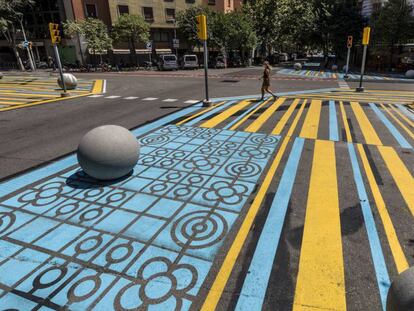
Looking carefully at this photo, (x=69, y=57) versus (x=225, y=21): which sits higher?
(x=225, y=21)

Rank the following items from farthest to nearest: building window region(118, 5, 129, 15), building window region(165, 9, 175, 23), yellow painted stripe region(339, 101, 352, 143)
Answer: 1. building window region(165, 9, 175, 23)
2. building window region(118, 5, 129, 15)
3. yellow painted stripe region(339, 101, 352, 143)

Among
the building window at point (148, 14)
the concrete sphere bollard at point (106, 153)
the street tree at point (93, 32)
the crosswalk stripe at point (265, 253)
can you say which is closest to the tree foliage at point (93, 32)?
the street tree at point (93, 32)

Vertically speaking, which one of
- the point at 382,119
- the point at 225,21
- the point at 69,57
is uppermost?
the point at 225,21

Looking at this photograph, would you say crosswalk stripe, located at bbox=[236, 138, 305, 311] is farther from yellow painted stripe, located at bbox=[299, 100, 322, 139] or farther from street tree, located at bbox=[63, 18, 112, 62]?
street tree, located at bbox=[63, 18, 112, 62]

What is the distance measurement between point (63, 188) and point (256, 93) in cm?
1484

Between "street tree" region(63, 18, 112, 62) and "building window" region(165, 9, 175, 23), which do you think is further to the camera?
"building window" region(165, 9, 175, 23)

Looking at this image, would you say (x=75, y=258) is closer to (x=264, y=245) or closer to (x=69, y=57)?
(x=264, y=245)

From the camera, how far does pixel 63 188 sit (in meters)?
5.91

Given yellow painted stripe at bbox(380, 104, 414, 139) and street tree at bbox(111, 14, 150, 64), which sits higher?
street tree at bbox(111, 14, 150, 64)

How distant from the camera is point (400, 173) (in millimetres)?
6398

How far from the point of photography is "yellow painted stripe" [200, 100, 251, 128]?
10.7 m

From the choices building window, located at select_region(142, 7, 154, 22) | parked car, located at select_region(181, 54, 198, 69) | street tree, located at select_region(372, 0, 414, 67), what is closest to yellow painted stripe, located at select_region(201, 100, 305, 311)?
street tree, located at select_region(372, 0, 414, 67)

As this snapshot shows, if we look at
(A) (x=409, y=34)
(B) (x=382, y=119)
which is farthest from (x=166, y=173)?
(A) (x=409, y=34)

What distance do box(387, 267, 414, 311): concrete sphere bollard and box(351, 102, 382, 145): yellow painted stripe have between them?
708 centimetres
